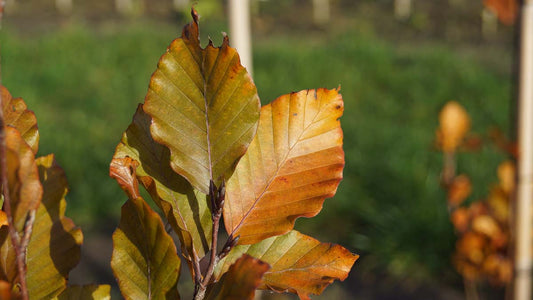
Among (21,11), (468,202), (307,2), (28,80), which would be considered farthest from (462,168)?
(21,11)

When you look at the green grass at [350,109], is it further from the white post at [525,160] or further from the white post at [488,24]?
the white post at [488,24]

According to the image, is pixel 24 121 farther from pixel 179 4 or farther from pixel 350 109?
pixel 179 4

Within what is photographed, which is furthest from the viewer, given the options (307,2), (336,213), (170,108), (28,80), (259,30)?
(307,2)

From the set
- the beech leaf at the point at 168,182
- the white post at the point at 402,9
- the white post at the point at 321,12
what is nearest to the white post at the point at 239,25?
the beech leaf at the point at 168,182

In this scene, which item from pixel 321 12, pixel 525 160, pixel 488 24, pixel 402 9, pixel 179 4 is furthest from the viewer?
pixel 179 4

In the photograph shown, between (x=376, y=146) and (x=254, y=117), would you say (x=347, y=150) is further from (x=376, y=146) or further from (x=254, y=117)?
(x=254, y=117)

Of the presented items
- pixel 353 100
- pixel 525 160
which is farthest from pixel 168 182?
pixel 353 100
